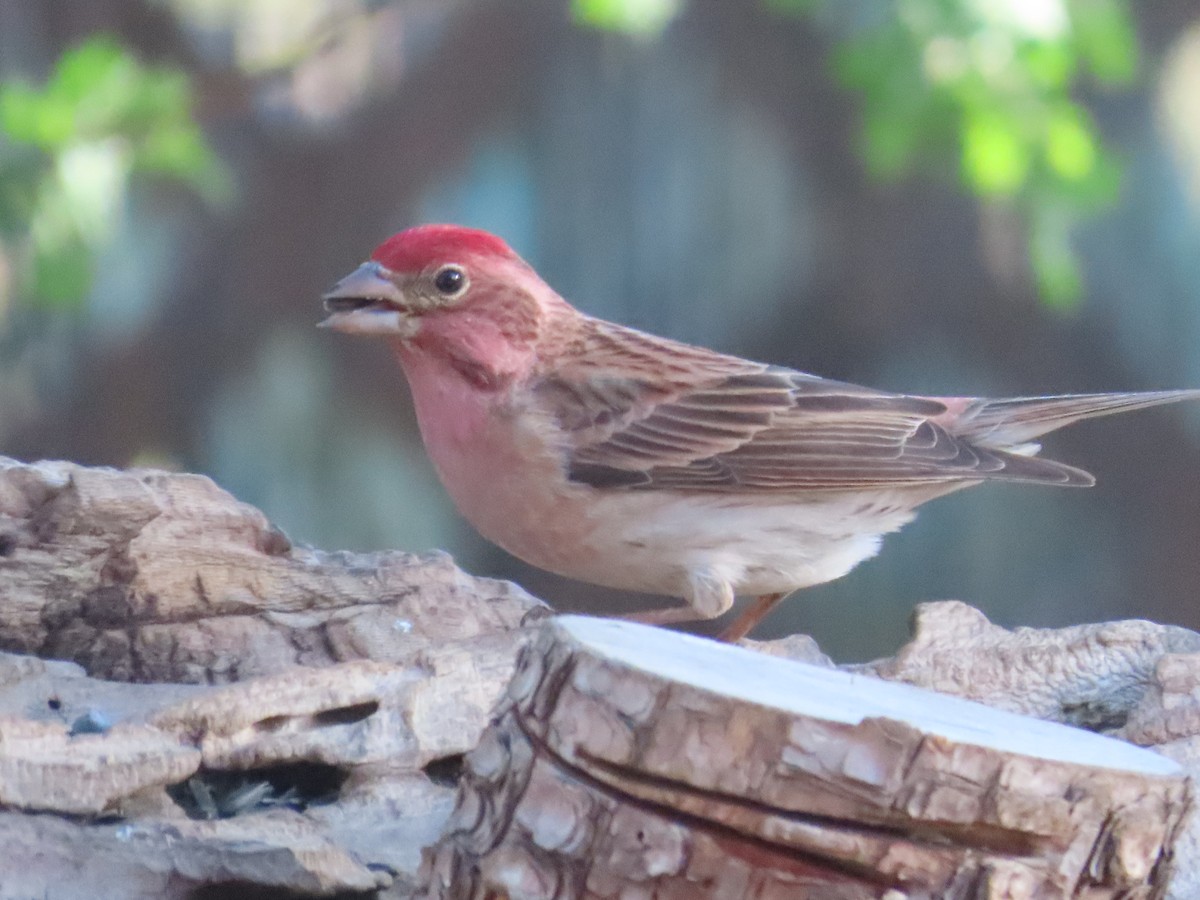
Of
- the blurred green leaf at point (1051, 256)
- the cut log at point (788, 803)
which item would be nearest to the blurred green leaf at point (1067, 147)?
the blurred green leaf at point (1051, 256)

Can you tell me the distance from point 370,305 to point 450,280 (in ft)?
0.62

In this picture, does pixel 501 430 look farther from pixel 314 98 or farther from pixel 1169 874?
pixel 314 98

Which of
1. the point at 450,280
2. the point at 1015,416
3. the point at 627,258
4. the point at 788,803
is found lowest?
the point at 788,803

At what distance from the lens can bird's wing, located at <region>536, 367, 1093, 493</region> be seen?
365cm

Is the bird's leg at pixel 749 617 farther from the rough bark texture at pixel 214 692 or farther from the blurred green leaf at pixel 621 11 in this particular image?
the blurred green leaf at pixel 621 11

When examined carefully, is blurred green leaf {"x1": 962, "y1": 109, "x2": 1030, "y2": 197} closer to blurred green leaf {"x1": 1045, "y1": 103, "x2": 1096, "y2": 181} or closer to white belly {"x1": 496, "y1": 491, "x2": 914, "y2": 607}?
blurred green leaf {"x1": 1045, "y1": 103, "x2": 1096, "y2": 181}

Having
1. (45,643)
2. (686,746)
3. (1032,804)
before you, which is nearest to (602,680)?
(686,746)

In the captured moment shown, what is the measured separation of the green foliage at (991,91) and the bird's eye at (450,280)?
226 centimetres

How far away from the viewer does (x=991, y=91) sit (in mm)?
5402

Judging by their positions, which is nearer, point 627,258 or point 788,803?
point 788,803

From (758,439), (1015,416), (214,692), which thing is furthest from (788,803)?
(1015,416)

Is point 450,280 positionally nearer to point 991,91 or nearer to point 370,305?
point 370,305

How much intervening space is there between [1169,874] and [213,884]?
1.28 meters

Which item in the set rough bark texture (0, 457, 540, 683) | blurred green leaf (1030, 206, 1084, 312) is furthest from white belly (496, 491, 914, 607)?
blurred green leaf (1030, 206, 1084, 312)
